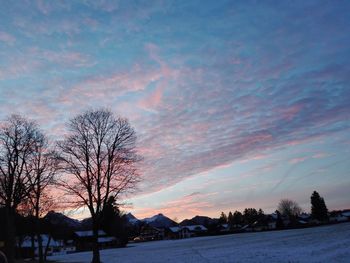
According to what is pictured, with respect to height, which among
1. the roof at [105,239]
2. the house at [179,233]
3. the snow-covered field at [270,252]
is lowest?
the snow-covered field at [270,252]

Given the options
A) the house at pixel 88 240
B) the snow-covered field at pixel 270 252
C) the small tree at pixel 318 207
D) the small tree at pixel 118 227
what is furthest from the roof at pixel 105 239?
the snow-covered field at pixel 270 252

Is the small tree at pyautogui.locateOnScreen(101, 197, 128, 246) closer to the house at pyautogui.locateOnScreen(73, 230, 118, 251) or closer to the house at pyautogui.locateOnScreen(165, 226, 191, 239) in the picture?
the house at pyautogui.locateOnScreen(73, 230, 118, 251)

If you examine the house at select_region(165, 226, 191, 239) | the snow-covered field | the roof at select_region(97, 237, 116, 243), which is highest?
the house at select_region(165, 226, 191, 239)

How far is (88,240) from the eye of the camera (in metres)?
146

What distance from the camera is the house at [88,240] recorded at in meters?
138

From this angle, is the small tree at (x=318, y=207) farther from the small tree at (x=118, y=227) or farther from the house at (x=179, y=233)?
the small tree at (x=118, y=227)

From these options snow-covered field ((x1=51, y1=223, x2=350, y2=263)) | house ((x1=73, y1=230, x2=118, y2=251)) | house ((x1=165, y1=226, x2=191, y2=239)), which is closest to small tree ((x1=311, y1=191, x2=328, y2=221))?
house ((x1=165, y1=226, x2=191, y2=239))

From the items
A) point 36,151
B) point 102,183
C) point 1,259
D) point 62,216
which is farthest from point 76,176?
point 1,259

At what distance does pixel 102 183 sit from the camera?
42094mm

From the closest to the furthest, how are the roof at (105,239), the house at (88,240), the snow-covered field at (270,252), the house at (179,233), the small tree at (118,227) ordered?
the snow-covered field at (270,252) → the small tree at (118,227) → the house at (88,240) → the roof at (105,239) → the house at (179,233)

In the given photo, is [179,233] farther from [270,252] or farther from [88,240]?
[270,252]

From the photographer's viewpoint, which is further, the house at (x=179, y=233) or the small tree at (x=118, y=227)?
the house at (x=179, y=233)

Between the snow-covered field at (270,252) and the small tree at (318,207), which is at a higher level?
the small tree at (318,207)

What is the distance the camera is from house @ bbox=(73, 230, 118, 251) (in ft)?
454
